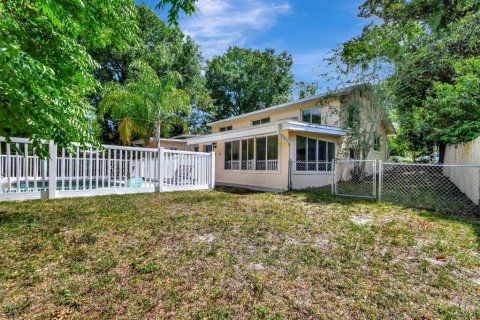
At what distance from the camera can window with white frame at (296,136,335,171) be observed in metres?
11.1

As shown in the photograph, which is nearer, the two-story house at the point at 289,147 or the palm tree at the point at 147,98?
the two-story house at the point at 289,147

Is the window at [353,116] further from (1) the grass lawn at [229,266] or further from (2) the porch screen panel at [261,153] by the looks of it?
(1) the grass lawn at [229,266]

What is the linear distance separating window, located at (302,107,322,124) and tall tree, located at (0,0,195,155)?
35.3 feet

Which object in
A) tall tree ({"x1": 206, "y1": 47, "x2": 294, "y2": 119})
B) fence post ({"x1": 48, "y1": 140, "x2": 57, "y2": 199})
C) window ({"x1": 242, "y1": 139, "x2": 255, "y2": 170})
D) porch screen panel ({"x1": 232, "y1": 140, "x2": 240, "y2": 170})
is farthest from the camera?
tall tree ({"x1": 206, "y1": 47, "x2": 294, "y2": 119})

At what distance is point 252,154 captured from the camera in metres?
12.4

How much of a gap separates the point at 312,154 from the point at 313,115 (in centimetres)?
311

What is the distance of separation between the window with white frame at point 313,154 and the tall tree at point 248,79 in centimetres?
1590

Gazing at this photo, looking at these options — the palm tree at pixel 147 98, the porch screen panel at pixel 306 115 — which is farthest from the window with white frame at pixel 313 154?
the palm tree at pixel 147 98

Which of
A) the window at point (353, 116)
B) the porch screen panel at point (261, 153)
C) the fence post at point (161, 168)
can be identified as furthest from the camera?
the window at point (353, 116)

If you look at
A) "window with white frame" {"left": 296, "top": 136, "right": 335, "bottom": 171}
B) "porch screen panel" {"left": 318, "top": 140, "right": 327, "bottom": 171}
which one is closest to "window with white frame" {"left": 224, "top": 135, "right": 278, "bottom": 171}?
"window with white frame" {"left": 296, "top": 136, "right": 335, "bottom": 171}

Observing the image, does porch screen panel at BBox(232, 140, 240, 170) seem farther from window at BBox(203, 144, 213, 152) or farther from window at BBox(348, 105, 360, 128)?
window at BBox(348, 105, 360, 128)

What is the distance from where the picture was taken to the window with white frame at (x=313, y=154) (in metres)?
11.1

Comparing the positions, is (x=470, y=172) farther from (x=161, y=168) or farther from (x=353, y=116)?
(x=161, y=168)

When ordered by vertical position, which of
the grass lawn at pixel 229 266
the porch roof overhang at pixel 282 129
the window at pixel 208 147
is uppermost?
the porch roof overhang at pixel 282 129
